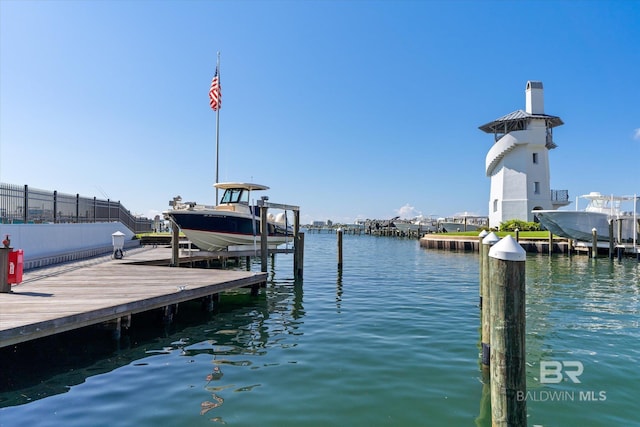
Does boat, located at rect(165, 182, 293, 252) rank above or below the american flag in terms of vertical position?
below

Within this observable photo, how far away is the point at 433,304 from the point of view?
12.5 m

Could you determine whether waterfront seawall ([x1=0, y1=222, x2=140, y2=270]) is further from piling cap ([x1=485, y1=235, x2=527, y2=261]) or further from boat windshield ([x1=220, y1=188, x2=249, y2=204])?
piling cap ([x1=485, y1=235, x2=527, y2=261])

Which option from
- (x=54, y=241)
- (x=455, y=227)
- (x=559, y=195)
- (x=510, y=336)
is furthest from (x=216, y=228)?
Answer: (x=455, y=227)

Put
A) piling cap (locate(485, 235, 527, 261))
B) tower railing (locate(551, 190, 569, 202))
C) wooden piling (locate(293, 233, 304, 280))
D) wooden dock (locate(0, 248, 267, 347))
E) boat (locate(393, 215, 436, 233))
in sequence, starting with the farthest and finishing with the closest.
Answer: boat (locate(393, 215, 436, 233)), tower railing (locate(551, 190, 569, 202)), wooden piling (locate(293, 233, 304, 280)), wooden dock (locate(0, 248, 267, 347)), piling cap (locate(485, 235, 527, 261))

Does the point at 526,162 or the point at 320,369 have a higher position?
the point at 526,162

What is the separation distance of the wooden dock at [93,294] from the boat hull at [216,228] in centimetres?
338

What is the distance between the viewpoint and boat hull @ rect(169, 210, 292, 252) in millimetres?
17261

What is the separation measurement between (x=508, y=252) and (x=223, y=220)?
48.9ft

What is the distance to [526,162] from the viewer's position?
144ft

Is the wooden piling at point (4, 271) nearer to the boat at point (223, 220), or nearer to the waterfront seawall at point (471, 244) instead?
the boat at point (223, 220)

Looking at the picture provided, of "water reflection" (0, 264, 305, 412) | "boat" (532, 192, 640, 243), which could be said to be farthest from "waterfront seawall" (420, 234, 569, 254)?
"water reflection" (0, 264, 305, 412)

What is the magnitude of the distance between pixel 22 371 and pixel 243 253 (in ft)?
34.1

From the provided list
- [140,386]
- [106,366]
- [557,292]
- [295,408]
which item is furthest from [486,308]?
[557,292]

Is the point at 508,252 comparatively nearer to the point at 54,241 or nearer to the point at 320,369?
the point at 320,369
